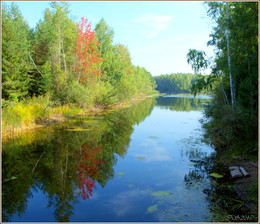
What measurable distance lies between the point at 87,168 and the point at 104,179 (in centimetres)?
129

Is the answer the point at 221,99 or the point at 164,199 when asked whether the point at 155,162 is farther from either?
the point at 221,99

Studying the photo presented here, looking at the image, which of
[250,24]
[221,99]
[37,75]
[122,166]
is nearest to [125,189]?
[122,166]

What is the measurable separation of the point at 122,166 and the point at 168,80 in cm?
14080

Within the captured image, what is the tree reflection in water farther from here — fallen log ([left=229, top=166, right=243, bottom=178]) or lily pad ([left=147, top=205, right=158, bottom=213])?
fallen log ([left=229, top=166, right=243, bottom=178])

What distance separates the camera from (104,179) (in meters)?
9.01

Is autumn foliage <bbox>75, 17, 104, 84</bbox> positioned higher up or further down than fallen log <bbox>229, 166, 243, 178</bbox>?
higher up

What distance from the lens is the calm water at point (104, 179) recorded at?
21.7 ft

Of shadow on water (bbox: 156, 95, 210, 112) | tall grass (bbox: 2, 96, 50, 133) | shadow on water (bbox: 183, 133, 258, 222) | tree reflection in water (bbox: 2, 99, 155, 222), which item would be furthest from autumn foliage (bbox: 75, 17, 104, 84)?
shadow on water (bbox: 183, 133, 258, 222)

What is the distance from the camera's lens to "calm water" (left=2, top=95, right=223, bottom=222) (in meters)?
6.60

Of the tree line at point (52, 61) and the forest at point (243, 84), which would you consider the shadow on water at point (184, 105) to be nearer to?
the tree line at point (52, 61)

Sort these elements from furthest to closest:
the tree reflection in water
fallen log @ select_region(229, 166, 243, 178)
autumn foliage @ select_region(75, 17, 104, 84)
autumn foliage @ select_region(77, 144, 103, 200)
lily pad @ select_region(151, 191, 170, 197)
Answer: autumn foliage @ select_region(75, 17, 104, 84) → fallen log @ select_region(229, 166, 243, 178) → autumn foliage @ select_region(77, 144, 103, 200) → lily pad @ select_region(151, 191, 170, 197) → the tree reflection in water

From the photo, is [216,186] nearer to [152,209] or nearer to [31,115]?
[152,209]

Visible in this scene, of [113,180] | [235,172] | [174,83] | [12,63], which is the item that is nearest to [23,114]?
[12,63]

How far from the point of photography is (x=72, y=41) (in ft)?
89.3
